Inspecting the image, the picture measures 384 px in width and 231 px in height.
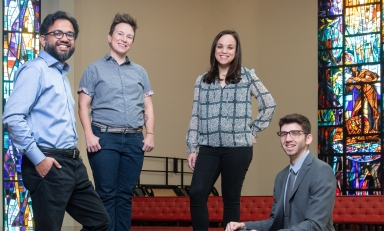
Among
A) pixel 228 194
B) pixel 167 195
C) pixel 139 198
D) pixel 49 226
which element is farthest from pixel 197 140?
pixel 167 195

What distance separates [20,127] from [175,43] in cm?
864

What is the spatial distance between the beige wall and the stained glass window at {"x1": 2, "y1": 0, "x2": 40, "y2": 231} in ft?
5.26

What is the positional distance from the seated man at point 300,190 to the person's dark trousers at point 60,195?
2.37 ft

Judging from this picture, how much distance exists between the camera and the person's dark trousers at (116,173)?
4277mm

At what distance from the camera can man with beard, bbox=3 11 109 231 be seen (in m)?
3.45

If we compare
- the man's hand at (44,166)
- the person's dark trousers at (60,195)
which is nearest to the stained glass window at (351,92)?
the person's dark trousers at (60,195)

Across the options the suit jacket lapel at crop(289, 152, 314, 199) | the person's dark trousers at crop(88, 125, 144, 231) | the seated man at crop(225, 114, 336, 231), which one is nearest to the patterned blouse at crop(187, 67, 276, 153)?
the person's dark trousers at crop(88, 125, 144, 231)

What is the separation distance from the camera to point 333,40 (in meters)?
12.1

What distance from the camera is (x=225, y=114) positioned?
4.54 metres

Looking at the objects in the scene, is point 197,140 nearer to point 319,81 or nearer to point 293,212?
point 293,212

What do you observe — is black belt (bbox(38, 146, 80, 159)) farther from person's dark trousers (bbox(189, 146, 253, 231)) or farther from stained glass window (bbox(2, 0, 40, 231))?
stained glass window (bbox(2, 0, 40, 231))

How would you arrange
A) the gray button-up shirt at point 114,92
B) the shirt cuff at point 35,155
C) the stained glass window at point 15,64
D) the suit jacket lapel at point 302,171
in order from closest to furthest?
the shirt cuff at point 35,155
the suit jacket lapel at point 302,171
the gray button-up shirt at point 114,92
the stained glass window at point 15,64

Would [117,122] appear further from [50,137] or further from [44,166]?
[44,166]

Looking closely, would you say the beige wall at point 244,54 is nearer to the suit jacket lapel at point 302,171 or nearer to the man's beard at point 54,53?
the man's beard at point 54,53
